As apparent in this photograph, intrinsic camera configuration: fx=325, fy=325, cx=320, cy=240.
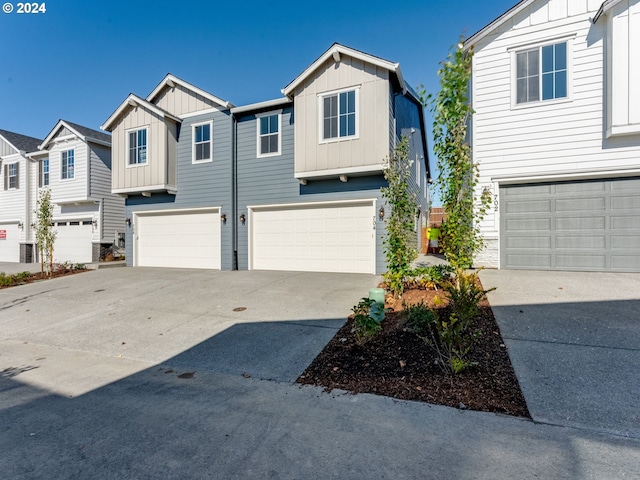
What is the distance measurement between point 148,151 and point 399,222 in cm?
971

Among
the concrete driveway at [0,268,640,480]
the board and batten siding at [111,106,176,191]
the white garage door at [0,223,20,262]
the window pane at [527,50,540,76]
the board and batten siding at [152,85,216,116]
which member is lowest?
the concrete driveway at [0,268,640,480]

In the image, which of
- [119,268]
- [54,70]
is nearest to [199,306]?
[119,268]

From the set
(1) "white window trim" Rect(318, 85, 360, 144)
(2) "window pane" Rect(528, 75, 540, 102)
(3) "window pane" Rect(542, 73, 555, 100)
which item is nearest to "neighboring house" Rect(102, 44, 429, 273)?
(1) "white window trim" Rect(318, 85, 360, 144)

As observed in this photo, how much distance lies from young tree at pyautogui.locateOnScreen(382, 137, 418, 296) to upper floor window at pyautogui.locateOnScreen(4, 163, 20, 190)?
1972cm

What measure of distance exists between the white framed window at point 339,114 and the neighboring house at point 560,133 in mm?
3078

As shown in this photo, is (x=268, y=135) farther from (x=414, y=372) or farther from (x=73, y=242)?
(x=73, y=242)

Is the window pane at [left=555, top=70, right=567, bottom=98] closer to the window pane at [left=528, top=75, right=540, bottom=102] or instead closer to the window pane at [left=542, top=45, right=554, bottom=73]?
the window pane at [left=542, top=45, right=554, bottom=73]

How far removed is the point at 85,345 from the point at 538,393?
571cm

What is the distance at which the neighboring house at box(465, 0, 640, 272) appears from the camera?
23.2ft

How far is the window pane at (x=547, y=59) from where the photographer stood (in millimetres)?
7719

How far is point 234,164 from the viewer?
35.6 ft

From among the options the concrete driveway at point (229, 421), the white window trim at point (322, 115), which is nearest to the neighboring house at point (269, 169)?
the white window trim at point (322, 115)

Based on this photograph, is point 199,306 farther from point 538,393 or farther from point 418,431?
point 538,393

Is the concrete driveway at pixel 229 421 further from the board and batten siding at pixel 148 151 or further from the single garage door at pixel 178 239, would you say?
the board and batten siding at pixel 148 151
